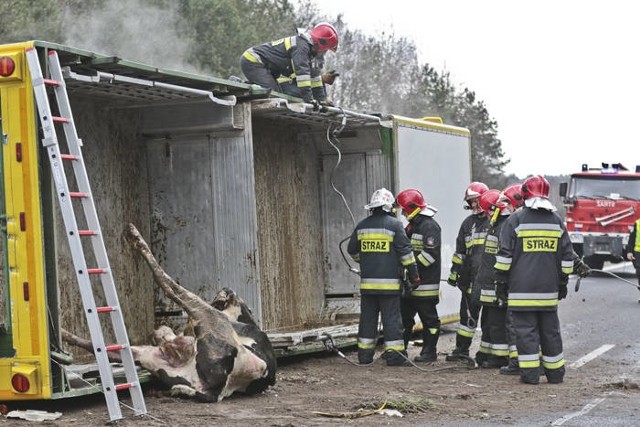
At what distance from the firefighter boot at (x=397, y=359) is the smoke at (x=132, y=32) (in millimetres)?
16821

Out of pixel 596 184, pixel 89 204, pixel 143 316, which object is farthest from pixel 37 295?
pixel 596 184

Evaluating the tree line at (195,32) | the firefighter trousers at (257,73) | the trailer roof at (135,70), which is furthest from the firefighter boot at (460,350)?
the tree line at (195,32)

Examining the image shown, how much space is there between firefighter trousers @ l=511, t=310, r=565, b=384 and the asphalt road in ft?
1.92

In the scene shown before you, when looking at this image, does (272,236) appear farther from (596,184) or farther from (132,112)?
(596,184)

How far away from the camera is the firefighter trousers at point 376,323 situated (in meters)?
11.4

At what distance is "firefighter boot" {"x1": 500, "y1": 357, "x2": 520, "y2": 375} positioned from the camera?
1087 centimetres

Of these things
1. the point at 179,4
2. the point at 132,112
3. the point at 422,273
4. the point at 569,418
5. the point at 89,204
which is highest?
the point at 179,4

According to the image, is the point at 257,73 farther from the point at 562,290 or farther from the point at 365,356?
the point at 562,290

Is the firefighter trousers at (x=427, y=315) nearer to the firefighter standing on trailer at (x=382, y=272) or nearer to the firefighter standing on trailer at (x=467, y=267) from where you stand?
the firefighter standing on trailer at (x=467, y=267)

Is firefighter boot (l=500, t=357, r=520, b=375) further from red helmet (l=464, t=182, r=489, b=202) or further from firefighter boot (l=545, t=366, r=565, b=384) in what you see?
red helmet (l=464, t=182, r=489, b=202)

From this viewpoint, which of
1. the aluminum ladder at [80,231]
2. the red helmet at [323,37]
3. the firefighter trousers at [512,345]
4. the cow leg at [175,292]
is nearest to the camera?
the aluminum ladder at [80,231]

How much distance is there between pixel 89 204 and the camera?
26.1 feet

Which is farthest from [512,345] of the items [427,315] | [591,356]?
[591,356]

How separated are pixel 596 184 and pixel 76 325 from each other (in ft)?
57.7
